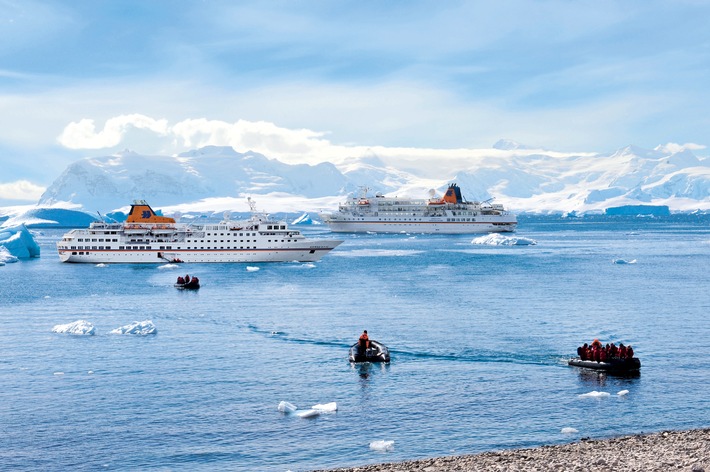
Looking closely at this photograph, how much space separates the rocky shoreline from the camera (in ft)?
60.6

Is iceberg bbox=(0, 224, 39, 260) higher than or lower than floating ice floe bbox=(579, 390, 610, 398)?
higher

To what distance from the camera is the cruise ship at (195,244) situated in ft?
258

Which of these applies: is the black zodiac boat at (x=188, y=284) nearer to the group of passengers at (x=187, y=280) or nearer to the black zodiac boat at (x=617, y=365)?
the group of passengers at (x=187, y=280)

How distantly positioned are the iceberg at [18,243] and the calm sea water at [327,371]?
31172mm

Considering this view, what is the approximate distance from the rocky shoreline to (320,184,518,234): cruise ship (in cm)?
12448

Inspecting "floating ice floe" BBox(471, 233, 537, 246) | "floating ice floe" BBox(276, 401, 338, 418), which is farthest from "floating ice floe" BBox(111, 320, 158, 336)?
"floating ice floe" BBox(471, 233, 537, 246)

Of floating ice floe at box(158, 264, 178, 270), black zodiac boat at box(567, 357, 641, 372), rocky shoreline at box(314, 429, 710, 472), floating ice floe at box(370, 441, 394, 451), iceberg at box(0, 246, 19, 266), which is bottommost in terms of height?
floating ice floe at box(370, 441, 394, 451)

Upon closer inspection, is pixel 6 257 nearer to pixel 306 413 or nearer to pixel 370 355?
pixel 370 355

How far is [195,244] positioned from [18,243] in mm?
24261

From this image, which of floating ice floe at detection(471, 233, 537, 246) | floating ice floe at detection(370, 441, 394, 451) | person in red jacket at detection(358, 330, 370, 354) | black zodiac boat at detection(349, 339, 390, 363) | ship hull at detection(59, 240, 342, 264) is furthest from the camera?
floating ice floe at detection(471, 233, 537, 246)

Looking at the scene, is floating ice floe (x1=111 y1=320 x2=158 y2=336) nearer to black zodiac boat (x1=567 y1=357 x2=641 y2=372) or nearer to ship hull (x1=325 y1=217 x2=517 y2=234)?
black zodiac boat (x1=567 y1=357 x2=641 y2=372)

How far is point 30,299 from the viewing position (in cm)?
5272

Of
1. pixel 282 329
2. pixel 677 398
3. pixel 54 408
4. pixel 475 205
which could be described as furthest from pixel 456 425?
pixel 475 205

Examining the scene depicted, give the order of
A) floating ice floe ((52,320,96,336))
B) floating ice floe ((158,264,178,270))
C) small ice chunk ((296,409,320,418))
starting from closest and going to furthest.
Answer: small ice chunk ((296,409,320,418)) < floating ice floe ((52,320,96,336)) < floating ice floe ((158,264,178,270))
